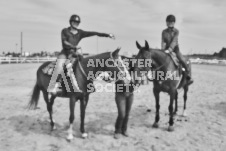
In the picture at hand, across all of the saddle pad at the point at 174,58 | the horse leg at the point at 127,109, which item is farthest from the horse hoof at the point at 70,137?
the saddle pad at the point at 174,58

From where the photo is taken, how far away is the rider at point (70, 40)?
598cm

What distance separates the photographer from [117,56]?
17.5ft

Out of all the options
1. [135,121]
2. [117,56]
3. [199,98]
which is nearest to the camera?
[117,56]

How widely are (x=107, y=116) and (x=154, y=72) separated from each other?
247 cm

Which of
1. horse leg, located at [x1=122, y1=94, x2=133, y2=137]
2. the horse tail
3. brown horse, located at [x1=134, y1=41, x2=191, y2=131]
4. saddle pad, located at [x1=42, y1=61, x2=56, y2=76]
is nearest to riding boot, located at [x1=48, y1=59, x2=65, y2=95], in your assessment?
saddle pad, located at [x1=42, y1=61, x2=56, y2=76]

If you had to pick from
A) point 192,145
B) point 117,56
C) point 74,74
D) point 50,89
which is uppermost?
point 117,56

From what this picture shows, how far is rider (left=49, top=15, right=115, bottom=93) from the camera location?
19.6 ft

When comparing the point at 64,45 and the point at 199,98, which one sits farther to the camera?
the point at 199,98

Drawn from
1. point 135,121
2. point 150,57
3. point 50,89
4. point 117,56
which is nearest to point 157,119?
point 135,121

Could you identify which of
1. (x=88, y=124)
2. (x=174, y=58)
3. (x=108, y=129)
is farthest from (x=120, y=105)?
(x=174, y=58)

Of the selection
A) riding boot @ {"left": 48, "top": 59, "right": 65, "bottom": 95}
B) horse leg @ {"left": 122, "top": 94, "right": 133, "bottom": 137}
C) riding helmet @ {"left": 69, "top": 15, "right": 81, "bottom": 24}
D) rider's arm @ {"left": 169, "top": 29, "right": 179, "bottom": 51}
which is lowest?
horse leg @ {"left": 122, "top": 94, "right": 133, "bottom": 137}

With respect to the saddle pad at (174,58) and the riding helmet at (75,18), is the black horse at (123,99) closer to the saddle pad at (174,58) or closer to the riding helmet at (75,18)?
the riding helmet at (75,18)

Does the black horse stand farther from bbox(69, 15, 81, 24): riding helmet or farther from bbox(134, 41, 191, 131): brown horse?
bbox(69, 15, 81, 24): riding helmet

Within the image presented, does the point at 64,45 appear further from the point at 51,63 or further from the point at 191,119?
the point at 191,119
